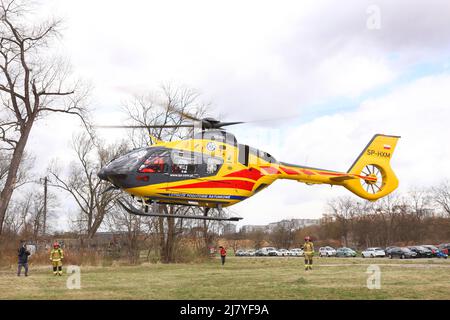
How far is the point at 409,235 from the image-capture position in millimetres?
83625

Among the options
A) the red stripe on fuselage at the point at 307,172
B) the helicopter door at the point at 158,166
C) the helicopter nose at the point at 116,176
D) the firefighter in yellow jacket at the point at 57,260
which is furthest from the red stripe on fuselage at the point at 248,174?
the firefighter in yellow jacket at the point at 57,260

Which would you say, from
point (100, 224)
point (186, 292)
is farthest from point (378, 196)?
point (100, 224)

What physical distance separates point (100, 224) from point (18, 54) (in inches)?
921

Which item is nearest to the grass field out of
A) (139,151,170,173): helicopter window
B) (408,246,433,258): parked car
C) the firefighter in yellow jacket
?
the firefighter in yellow jacket

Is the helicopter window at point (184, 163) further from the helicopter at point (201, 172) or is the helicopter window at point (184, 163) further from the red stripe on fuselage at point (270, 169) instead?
the red stripe on fuselage at point (270, 169)

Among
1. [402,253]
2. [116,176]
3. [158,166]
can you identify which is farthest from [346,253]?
[116,176]

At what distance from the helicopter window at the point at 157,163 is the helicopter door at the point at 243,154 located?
2.97m

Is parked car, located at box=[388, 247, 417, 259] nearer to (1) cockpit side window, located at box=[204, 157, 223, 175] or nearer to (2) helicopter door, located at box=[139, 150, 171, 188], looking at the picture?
(1) cockpit side window, located at box=[204, 157, 223, 175]

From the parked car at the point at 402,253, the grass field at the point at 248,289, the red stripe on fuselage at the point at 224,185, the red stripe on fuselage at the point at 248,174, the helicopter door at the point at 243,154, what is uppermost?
the helicopter door at the point at 243,154

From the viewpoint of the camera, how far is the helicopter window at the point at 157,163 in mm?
16031

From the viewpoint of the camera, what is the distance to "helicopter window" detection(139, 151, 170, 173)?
16031 millimetres

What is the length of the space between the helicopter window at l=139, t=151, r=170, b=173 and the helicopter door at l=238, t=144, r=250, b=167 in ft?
9.76
